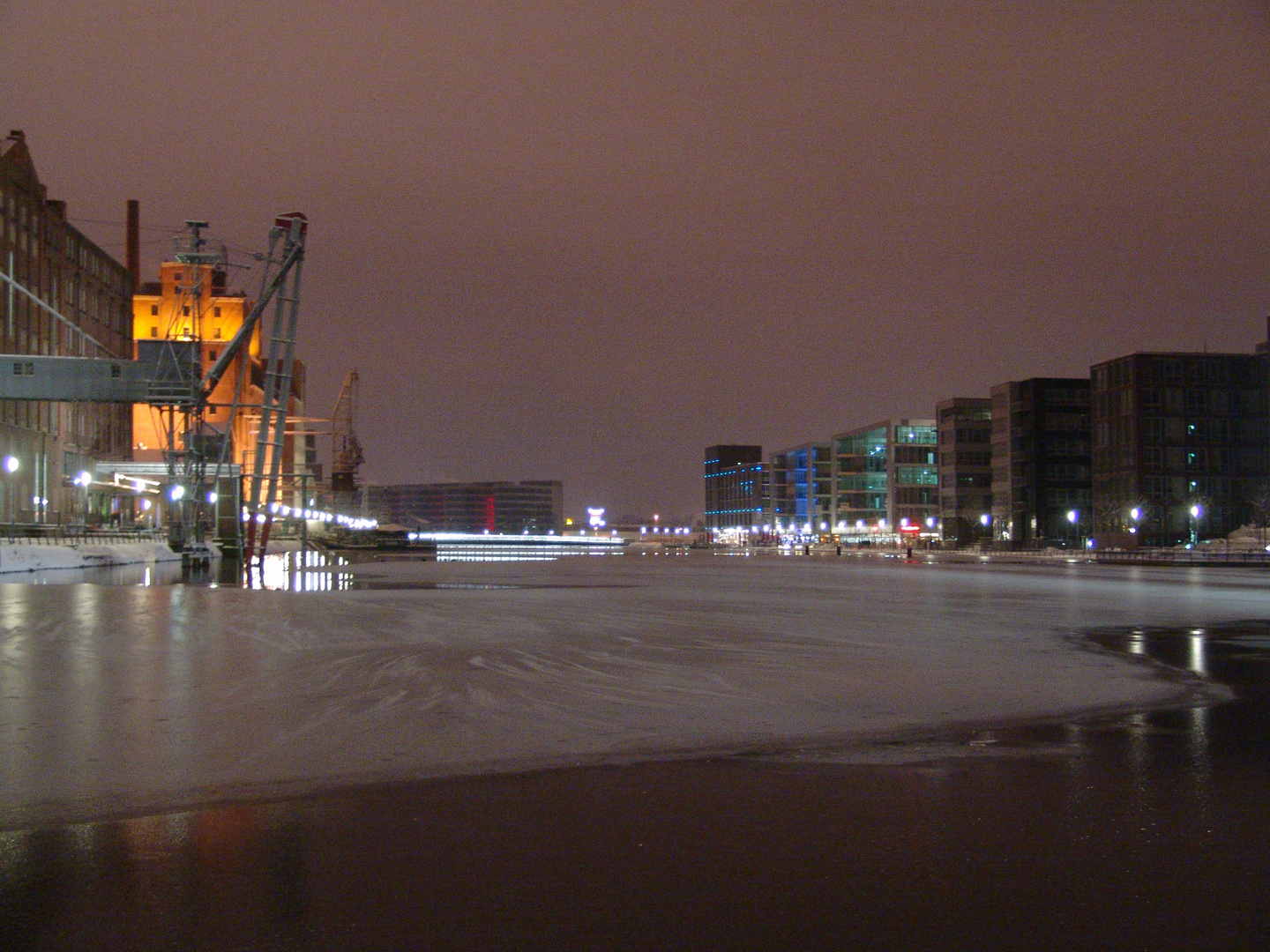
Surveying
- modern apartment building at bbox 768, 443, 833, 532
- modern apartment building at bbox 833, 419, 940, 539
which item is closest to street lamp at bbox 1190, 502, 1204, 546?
modern apartment building at bbox 833, 419, 940, 539

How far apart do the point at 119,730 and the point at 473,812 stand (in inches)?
163

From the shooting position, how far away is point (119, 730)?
927 centimetres

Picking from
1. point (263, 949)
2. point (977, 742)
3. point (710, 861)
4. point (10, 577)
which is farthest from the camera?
point (10, 577)

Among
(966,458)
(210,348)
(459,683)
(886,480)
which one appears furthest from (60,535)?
(886,480)

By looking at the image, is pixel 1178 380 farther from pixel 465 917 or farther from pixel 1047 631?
pixel 465 917

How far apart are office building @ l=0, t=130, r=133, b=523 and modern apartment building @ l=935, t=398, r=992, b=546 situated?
90.9 metres

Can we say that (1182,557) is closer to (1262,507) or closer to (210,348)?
(1262,507)

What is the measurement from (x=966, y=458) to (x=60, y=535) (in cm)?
9899

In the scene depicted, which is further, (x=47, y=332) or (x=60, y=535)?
(x=47, y=332)

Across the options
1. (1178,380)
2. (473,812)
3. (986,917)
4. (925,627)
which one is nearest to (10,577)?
(925,627)

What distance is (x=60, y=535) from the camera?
63.9 meters

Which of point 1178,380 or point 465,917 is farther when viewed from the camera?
point 1178,380

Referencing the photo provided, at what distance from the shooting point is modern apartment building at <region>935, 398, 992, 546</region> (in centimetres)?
12862

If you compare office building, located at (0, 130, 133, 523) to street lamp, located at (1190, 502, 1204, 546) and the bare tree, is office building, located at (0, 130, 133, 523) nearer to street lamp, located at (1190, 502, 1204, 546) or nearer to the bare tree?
street lamp, located at (1190, 502, 1204, 546)
